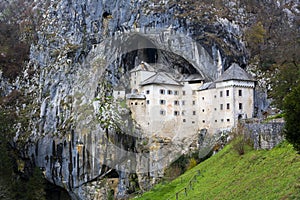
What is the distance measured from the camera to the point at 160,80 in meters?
55.4

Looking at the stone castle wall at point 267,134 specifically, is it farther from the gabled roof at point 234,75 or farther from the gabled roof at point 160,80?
the gabled roof at point 160,80

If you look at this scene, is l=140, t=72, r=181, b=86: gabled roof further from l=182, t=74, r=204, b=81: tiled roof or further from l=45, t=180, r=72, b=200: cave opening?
l=45, t=180, r=72, b=200: cave opening

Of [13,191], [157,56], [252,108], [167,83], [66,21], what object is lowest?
[13,191]

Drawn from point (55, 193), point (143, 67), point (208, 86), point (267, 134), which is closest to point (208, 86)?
point (208, 86)

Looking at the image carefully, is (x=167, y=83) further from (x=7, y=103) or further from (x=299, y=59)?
(x=7, y=103)

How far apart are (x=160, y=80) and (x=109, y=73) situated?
7.55 meters

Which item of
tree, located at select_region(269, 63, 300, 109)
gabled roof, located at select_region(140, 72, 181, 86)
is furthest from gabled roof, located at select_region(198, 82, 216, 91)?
tree, located at select_region(269, 63, 300, 109)

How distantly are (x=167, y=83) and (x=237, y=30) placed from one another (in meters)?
12.8

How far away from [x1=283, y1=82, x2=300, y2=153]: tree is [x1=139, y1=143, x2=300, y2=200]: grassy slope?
5.33 feet

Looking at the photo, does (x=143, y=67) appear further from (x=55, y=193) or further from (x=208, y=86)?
(x=55, y=193)

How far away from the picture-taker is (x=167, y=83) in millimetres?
55594

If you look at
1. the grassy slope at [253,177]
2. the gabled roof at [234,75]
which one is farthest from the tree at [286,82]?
the grassy slope at [253,177]

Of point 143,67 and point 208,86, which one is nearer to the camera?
point 208,86

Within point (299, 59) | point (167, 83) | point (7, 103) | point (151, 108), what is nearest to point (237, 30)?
point (299, 59)
